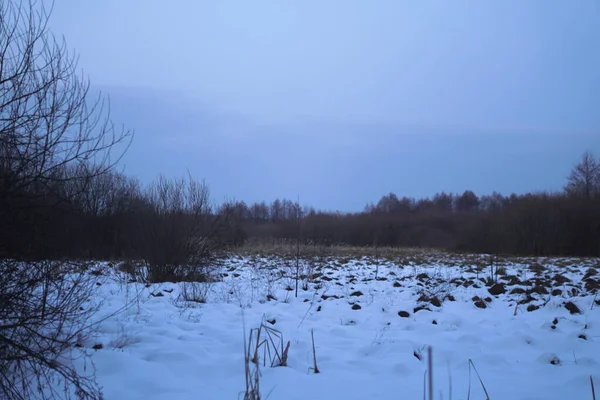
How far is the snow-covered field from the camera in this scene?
3.28 meters

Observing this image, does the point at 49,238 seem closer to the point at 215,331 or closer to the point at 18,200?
the point at 18,200

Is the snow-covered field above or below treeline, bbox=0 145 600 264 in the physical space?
below

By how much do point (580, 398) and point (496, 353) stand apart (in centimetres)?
108

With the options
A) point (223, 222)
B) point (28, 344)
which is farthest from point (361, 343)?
point (223, 222)

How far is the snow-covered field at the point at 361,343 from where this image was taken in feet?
10.8

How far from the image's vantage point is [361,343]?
15.0 feet

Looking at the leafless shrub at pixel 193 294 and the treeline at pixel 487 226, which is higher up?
the treeline at pixel 487 226

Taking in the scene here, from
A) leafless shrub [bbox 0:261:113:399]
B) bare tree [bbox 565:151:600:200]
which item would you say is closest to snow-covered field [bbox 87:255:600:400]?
leafless shrub [bbox 0:261:113:399]

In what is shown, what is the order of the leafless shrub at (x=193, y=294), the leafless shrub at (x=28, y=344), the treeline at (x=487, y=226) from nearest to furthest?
the leafless shrub at (x=28, y=344) → the leafless shrub at (x=193, y=294) → the treeline at (x=487, y=226)

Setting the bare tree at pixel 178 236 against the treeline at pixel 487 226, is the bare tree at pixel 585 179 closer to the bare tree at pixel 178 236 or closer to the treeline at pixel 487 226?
the treeline at pixel 487 226

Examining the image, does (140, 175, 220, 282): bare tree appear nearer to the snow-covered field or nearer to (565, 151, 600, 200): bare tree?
the snow-covered field

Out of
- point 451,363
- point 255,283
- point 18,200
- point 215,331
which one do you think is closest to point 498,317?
point 451,363

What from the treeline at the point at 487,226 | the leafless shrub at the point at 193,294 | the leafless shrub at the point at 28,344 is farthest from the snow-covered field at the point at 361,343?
the treeline at the point at 487,226

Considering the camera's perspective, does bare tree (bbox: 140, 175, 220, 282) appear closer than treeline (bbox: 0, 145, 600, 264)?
No
